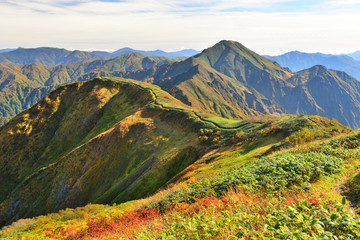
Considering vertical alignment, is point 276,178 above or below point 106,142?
above

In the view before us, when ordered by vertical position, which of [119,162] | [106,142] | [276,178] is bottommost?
[119,162]

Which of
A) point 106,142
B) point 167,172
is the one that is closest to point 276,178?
point 167,172

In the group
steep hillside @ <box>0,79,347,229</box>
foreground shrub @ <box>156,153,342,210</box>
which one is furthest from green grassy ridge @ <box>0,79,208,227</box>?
foreground shrub @ <box>156,153,342,210</box>

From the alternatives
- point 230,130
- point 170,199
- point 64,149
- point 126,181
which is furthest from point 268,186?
point 64,149

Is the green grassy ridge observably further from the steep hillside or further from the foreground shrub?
the foreground shrub

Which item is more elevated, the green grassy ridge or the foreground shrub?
the foreground shrub

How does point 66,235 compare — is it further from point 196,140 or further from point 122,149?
point 122,149

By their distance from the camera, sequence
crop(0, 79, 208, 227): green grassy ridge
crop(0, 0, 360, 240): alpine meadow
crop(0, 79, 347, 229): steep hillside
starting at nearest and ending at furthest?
crop(0, 0, 360, 240): alpine meadow → crop(0, 79, 347, 229): steep hillside → crop(0, 79, 208, 227): green grassy ridge

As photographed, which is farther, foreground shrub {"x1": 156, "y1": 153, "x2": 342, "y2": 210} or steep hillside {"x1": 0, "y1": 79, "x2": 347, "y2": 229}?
steep hillside {"x1": 0, "y1": 79, "x2": 347, "y2": 229}

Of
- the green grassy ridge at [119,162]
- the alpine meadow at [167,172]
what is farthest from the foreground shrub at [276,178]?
the green grassy ridge at [119,162]

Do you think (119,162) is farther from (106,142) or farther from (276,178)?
(276,178)

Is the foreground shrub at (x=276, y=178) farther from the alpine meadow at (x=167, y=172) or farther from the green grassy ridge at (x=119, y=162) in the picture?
the green grassy ridge at (x=119, y=162)

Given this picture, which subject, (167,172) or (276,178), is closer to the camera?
(276,178)

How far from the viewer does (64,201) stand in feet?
173
